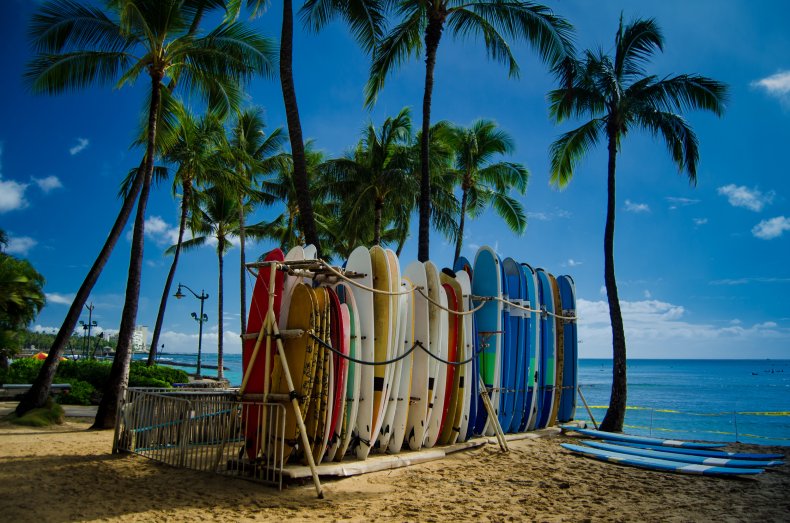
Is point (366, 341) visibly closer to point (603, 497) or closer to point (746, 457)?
point (603, 497)

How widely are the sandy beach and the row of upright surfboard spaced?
2.09 ft

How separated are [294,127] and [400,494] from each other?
→ 22.8ft

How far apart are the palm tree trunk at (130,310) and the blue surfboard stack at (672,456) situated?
315 inches

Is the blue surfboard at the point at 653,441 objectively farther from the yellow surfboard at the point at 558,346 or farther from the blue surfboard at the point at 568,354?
the blue surfboard at the point at 568,354

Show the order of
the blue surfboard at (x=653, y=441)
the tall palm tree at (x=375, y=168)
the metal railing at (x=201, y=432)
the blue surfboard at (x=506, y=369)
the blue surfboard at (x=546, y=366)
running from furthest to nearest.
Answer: the tall palm tree at (x=375, y=168) < the blue surfboard at (x=546, y=366) < the blue surfboard at (x=506, y=369) < the blue surfboard at (x=653, y=441) < the metal railing at (x=201, y=432)

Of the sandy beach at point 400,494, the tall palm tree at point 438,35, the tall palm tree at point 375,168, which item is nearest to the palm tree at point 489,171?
the tall palm tree at point 375,168

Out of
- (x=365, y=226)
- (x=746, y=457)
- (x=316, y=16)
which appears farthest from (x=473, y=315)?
(x=365, y=226)

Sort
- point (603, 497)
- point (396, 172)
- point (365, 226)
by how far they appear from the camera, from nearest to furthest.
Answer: point (603, 497)
point (396, 172)
point (365, 226)

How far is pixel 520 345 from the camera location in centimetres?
956

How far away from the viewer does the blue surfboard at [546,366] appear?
10.2m

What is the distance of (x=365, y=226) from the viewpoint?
22.3m

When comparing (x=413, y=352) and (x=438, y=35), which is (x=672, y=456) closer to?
(x=413, y=352)

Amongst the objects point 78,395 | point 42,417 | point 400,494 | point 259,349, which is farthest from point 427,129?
point 78,395

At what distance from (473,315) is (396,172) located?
9948 mm
